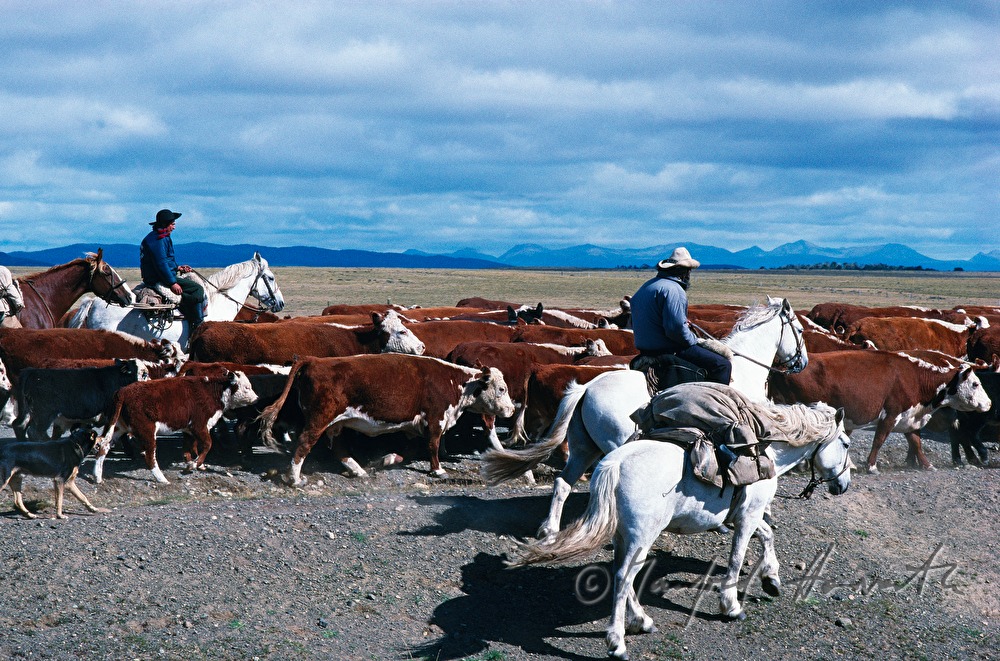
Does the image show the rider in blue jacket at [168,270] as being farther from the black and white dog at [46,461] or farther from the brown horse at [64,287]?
the black and white dog at [46,461]

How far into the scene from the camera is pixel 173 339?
15.5m

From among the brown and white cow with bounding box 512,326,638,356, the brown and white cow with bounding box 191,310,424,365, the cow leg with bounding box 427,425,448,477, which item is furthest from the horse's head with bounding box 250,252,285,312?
the cow leg with bounding box 427,425,448,477

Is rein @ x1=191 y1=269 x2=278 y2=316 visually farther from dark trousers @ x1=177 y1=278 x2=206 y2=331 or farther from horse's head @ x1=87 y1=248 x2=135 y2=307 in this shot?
horse's head @ x1=87 y1=248 x2=135 y2=307

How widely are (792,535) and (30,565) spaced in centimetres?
641

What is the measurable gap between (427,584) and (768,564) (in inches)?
106

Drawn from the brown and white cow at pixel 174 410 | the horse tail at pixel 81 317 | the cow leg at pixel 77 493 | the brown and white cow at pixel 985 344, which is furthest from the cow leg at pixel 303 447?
the brown and white cow at pixel 985 344

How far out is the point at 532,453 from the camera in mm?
8578

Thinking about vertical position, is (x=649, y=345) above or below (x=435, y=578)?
above

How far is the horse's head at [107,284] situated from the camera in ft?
49.1

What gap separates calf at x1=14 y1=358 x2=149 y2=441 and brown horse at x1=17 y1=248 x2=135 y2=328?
398cm

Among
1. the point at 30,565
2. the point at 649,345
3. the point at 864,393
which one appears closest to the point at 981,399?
the point at 864,393

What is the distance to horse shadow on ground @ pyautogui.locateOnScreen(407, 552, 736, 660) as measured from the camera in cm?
696

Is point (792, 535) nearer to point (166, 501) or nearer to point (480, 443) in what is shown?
point (480, 443)

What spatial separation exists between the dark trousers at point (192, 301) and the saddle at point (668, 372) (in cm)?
878
